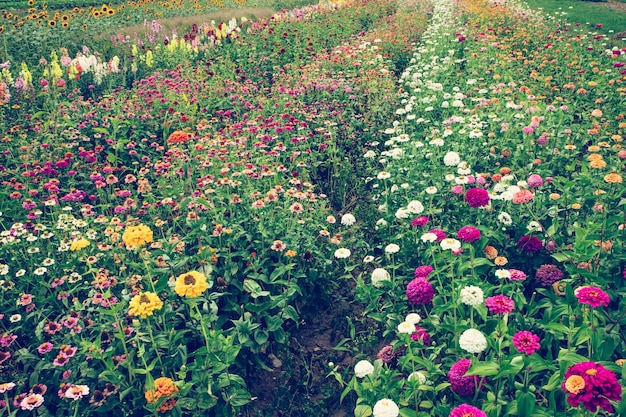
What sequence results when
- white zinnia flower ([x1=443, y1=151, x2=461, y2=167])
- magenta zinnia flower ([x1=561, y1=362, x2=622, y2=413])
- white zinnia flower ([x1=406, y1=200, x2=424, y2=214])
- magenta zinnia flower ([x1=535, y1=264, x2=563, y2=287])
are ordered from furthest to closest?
white zinnia flower ([x1=443, y1=151, x2=461, y2=167]), white zinnia flower ([x1=406, y1=200, x2=424, y2=214]), magenta zinnia flower ([x1=535, y1=264, x2=563, y2=287]), magenta zinnia flower ([x1=561, y1=362, x2=622, y2=413])

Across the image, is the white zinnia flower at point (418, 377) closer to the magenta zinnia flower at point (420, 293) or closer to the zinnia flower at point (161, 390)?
the magenta zinnia flower at point (420, 293)

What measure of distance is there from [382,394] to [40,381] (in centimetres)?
181

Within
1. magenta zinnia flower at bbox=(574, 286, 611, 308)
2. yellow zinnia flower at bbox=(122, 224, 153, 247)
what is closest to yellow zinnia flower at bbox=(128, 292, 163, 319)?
yellow zinnia flower at bbox=(122, 224, 153, 247)

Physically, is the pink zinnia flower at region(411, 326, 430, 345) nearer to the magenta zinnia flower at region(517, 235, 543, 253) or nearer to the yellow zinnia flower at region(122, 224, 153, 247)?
the magenta zinnia flower at region(517, 235, 543, 253)

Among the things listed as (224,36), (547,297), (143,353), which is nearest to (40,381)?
(143,353)

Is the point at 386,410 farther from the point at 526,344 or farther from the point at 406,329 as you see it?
the point at 526,344

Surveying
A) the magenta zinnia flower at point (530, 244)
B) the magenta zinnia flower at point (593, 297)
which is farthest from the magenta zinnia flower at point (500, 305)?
the magenta zinnia flower at point (530, 244)

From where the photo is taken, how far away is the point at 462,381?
1.93 metres

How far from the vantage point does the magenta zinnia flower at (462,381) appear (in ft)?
6.33

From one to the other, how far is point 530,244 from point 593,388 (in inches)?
59.9

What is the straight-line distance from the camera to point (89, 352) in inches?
89.3

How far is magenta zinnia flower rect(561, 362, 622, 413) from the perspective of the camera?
138 centimetres

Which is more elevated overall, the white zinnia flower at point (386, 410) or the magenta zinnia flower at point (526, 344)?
the magenta zinnia flower at point (526, 344)

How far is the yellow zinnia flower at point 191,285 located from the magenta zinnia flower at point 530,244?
1.97 metres
